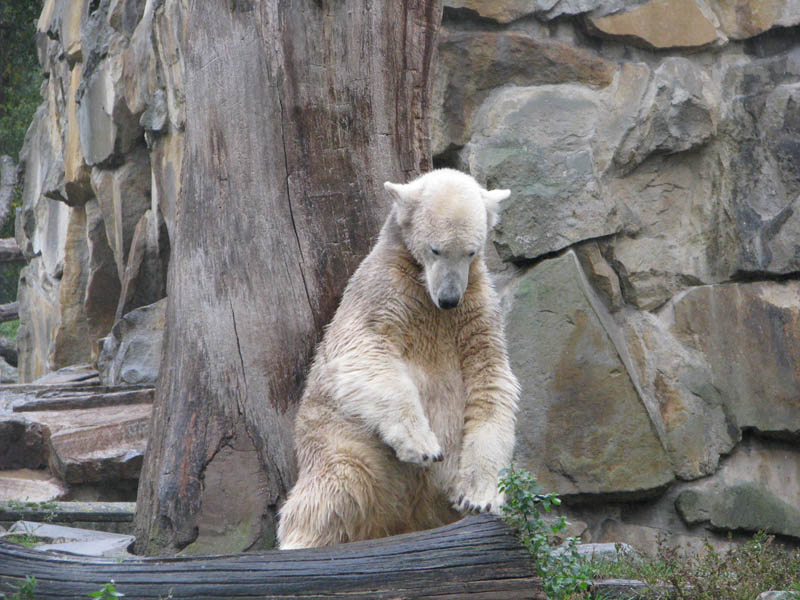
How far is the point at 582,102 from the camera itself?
557 cm

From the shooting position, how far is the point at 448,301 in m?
3.45

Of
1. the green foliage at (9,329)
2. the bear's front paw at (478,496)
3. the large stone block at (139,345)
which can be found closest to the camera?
the bear's front paw at (478,496)

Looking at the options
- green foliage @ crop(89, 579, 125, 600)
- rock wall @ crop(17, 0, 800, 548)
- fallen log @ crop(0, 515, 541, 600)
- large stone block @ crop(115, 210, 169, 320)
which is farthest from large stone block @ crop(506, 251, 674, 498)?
large stone block @ crop(115, 210, 169, 320)

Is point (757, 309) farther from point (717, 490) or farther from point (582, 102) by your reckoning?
point (582, 102)

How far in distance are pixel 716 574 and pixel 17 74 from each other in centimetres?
1428

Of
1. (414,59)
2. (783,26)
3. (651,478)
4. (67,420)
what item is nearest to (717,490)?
(651,478)

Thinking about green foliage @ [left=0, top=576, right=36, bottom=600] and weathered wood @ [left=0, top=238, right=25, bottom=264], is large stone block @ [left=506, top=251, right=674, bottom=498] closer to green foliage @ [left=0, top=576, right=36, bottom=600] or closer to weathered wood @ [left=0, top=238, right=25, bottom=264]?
green foliage @ [left=0, top=576, right=36, bottom=600]

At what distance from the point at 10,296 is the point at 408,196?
15300 millimetres

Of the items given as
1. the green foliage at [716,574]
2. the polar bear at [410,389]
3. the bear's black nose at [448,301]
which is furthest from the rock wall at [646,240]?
the bear's black nose at [448,301]

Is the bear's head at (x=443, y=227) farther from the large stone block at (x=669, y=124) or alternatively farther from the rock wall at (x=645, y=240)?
the large stone block at (x=669, y=124)

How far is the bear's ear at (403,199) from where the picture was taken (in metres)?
3.71

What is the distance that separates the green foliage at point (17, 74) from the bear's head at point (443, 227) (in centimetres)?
1231

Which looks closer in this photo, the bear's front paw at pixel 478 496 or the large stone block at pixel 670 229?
the bear's front paw at pixel 478 496

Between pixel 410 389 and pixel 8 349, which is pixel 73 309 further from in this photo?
pixel 410 389
